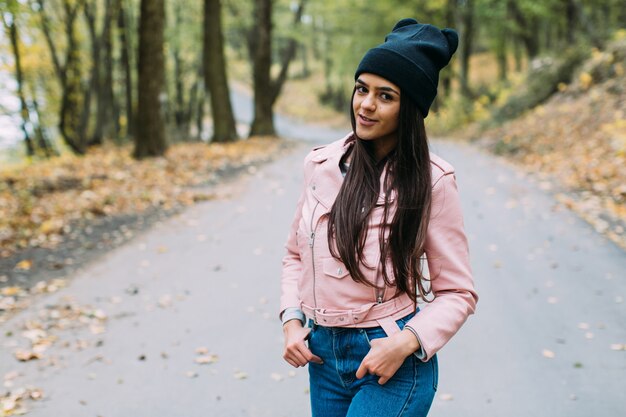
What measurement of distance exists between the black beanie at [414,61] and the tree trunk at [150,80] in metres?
13.8

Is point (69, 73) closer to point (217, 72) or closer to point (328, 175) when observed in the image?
point (217, 72)

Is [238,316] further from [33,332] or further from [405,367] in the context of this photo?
[405,367]

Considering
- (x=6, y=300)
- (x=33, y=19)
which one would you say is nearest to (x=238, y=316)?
(x=6, y=300)

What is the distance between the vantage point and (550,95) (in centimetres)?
2073

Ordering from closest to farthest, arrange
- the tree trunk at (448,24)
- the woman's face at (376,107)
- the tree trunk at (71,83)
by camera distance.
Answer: the woman's face at (376,107) → the tree trunk at (71,83) → the tree trunk at (448,24)

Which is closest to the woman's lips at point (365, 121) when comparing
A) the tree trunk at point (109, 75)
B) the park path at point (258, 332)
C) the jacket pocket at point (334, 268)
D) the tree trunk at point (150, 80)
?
the jacket pocket at point (334, 268)

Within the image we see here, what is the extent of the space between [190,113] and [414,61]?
29.5 meters

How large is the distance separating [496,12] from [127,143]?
53.2 ft

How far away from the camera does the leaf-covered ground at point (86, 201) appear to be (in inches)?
324

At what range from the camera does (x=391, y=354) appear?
6.48 feet

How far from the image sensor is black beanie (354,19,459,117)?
2.05 m

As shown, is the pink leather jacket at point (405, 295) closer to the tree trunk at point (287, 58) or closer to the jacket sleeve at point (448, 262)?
the jacket sleeve at point (448, 262)

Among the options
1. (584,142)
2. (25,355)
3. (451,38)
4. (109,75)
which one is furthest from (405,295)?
(109,75)

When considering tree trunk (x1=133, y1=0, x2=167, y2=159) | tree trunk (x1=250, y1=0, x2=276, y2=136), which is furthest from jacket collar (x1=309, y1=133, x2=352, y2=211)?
tree trunk (x1=250, y1=0, x2=276, y2=136)
